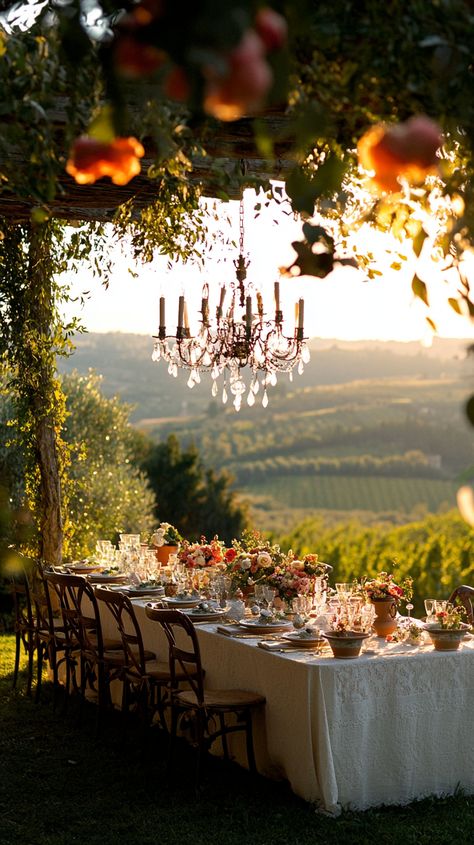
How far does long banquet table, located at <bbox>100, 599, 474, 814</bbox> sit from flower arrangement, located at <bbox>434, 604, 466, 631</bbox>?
0.12 m

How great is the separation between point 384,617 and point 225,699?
2.99ft

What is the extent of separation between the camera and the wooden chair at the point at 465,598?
5.92 metres

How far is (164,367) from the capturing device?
3173cm

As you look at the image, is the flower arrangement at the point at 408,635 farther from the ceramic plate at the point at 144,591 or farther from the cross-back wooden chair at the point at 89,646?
the ceramic plate at the point at 144,591

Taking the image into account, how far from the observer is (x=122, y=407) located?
14352mm

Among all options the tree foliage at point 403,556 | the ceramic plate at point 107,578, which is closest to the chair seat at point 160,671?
the ceramic plate at point 107,578

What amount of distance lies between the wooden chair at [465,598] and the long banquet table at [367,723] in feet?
2.91

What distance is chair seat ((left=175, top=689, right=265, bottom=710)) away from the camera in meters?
4.88

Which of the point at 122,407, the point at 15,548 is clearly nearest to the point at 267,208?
the point at 15,548

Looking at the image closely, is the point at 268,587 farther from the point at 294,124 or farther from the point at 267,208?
the point at 294,124

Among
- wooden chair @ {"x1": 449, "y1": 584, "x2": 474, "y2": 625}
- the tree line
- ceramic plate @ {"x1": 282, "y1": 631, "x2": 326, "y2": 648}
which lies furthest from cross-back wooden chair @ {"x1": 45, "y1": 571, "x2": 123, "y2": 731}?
the tree line

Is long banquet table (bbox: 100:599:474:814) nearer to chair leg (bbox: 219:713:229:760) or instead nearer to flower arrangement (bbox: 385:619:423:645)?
flower arrangement (bbox: 385:619:423:645)

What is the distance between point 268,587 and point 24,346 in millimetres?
2980

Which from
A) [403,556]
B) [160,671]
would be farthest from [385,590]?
[403,556]
